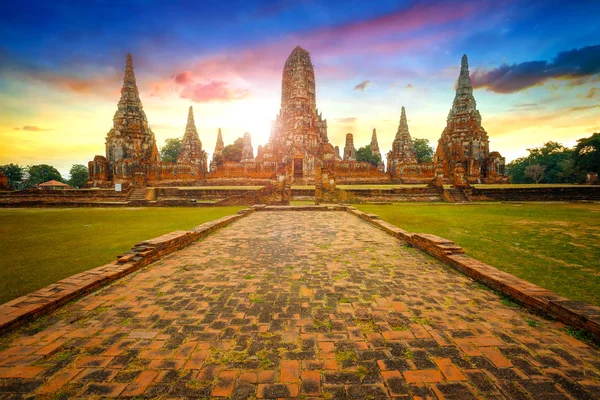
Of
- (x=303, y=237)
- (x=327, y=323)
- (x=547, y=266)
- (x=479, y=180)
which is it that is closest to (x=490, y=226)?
(x=547, y=266)

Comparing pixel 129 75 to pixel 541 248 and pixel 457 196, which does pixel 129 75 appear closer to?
pixel 457 196

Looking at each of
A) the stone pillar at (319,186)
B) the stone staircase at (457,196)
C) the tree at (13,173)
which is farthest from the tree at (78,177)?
the stone staircase at (457,196)

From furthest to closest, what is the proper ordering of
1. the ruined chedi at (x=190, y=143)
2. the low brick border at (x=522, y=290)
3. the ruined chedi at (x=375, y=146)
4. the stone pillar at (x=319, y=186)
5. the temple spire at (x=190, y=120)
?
the ruined chedi at (x=375, y=146), the temple spire at (x=190, y=120), the ruined chedi at (x=190, y=143), the stone pillar at (x=319, y=186), the low brick border at (x=522, y=290)

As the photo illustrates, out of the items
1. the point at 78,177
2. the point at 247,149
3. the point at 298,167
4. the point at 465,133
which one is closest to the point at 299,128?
the point at 298,167

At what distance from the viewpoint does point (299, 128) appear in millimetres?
36844

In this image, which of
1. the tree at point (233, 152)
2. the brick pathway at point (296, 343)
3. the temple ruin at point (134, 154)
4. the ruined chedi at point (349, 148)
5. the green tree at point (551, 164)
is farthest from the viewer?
the tree at point (233, 152)

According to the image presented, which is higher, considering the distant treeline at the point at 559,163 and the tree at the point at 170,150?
the tree at the point at 170,150

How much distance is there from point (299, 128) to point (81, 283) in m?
35.1

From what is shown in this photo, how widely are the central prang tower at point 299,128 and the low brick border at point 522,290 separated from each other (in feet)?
90.4

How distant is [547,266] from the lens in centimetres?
457

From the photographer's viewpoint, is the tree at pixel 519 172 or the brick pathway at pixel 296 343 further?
the tree at pixel 519 172

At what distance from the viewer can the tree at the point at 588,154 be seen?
34719 millimetres

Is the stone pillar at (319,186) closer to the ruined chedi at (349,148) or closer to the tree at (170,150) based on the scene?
the ruined chedi at (349,148)

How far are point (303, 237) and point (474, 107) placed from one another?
1468 inches
